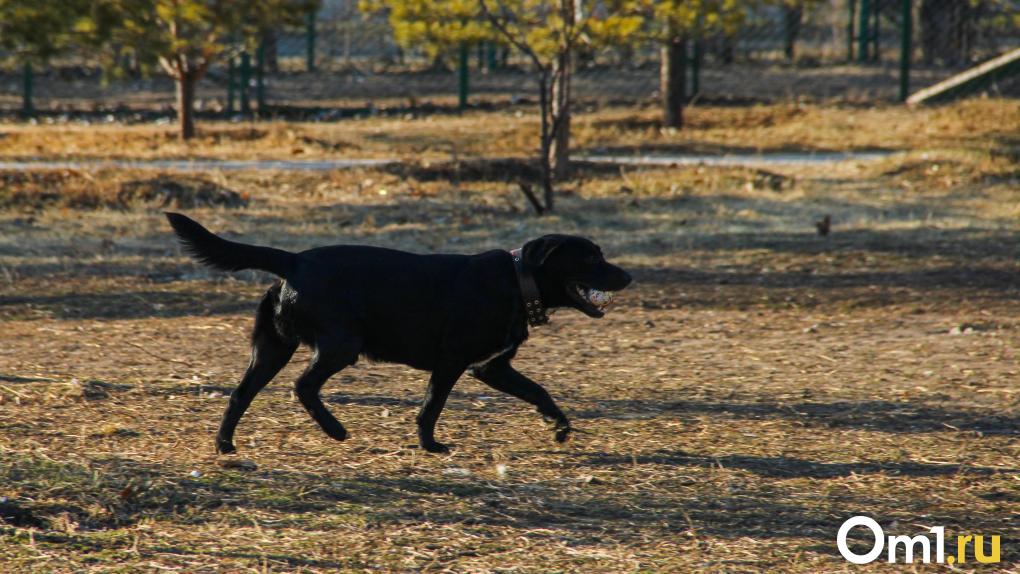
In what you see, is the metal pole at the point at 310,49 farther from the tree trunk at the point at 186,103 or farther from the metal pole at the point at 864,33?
the metal pole at the point at 864,33

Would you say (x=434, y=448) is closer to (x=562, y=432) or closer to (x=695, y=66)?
(x=562, y=432)

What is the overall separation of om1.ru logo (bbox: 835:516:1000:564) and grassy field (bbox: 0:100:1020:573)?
0.16 ft

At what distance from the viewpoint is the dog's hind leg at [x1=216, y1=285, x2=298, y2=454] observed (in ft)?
18.0

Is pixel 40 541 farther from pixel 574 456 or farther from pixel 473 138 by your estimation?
pixel 473 138

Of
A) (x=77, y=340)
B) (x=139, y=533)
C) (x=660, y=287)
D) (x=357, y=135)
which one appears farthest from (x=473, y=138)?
(x=139, y=533)

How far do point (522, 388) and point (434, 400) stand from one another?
415 mm

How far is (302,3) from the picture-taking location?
19.6 meters

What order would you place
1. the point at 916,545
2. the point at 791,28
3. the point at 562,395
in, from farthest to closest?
the point at 791,28 → the point at 562,395 → the point at 916,545

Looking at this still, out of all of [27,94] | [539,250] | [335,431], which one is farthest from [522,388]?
[27,94]

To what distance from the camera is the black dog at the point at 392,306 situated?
5.38 m

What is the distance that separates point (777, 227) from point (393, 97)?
16.8 metres

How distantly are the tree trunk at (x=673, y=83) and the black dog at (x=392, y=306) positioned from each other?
53.6ft

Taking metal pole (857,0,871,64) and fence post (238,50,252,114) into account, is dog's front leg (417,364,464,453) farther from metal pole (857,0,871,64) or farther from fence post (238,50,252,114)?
metal pole (857,0,871,64)

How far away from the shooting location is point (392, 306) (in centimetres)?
547
